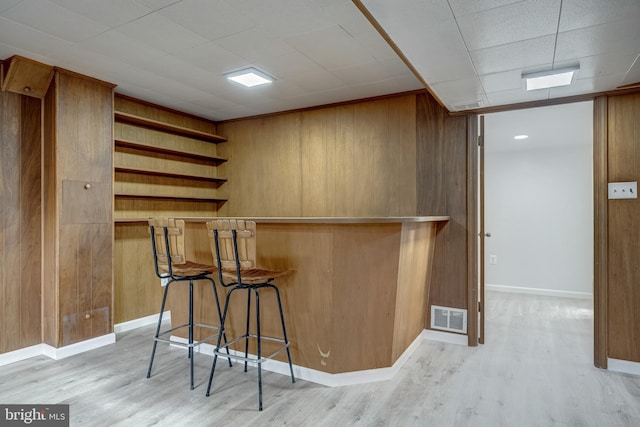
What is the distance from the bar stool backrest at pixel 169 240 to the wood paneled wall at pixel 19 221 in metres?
1.36

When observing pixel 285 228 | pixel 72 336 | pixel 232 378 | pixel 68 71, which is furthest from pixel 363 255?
pixel 68 71

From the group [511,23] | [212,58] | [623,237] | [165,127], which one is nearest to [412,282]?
[623,237]

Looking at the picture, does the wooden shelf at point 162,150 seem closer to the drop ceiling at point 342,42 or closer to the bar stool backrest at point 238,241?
the drop ceiling at point 342,42

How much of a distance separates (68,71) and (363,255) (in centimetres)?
293

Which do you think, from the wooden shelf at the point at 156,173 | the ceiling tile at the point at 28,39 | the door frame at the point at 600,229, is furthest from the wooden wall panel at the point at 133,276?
the door frame at the point at 600,229

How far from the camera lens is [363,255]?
243 cm

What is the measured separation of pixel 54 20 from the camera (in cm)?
230

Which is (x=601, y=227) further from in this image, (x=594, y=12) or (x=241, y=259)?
(x=241, y=259)

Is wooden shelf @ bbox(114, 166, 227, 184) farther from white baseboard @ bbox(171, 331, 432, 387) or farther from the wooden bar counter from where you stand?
white baseboard @ bbox(171, 331, 432, 387)

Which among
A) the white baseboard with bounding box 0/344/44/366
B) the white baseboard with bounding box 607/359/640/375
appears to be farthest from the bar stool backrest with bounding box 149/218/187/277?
the white baseboard with bounding box 607/359/640/375

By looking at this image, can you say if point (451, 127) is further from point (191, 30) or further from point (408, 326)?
point (191, 30)

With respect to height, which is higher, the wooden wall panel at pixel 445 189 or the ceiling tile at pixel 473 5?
the ceiling tile at pixel 473 5

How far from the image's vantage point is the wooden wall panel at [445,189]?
3355 millimetres

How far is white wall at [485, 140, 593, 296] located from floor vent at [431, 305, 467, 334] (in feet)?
8.88
